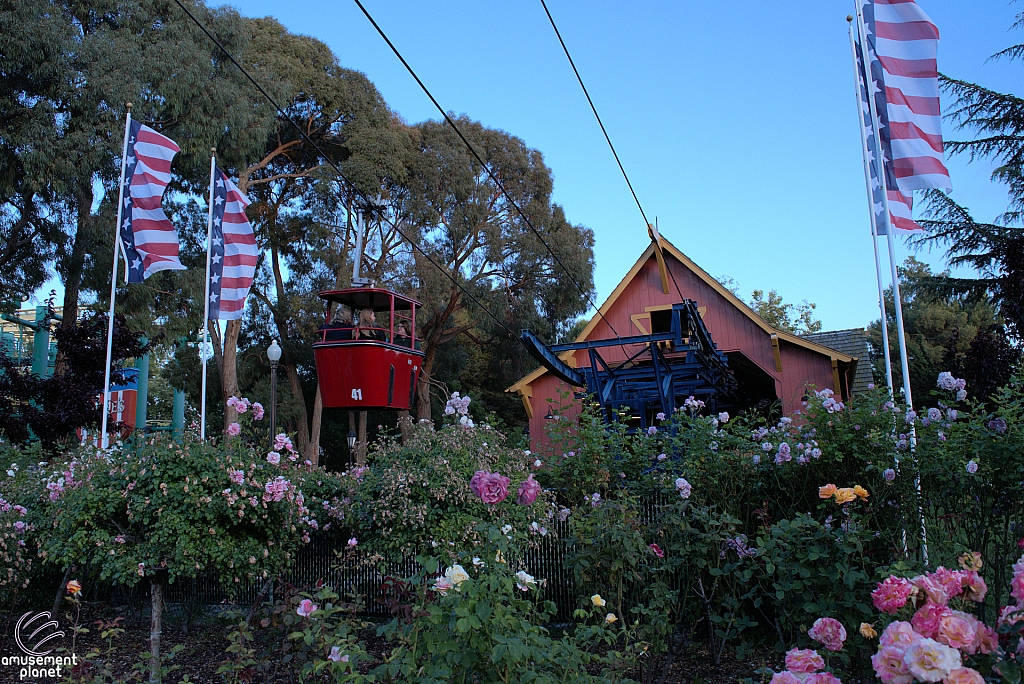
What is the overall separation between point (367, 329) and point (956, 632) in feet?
33.9

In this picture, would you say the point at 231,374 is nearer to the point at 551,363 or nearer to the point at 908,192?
the point at 551,363

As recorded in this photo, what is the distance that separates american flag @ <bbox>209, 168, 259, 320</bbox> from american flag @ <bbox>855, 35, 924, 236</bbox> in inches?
346

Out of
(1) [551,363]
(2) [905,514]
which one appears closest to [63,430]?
(1) [551,363]

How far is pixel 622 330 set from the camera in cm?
1866

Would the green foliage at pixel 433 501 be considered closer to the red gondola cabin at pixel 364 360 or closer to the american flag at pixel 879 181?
the american flag at pixel 879 181

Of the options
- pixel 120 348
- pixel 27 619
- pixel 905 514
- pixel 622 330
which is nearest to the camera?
pixel 905 514

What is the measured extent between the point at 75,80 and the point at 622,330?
52.4 feet

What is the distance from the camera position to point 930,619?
188 cm

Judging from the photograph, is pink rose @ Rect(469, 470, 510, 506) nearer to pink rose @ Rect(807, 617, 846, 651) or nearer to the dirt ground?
pink rose @ Rect(807, 617, 846, 651)

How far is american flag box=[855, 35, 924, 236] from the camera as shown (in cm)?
687

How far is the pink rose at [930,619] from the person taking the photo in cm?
185

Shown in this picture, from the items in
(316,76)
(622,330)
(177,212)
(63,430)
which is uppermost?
(316,76)

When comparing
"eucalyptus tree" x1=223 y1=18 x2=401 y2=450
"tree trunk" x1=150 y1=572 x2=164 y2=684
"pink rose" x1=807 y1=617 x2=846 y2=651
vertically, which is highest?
"eucalyptus tree" x1=223 y1=18 x2=401 y2=450

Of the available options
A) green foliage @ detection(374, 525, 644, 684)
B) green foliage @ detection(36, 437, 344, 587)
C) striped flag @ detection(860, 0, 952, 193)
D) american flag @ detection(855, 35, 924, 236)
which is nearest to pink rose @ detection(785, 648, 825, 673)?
green foliage @ detection(374, 525, 644, 684)
